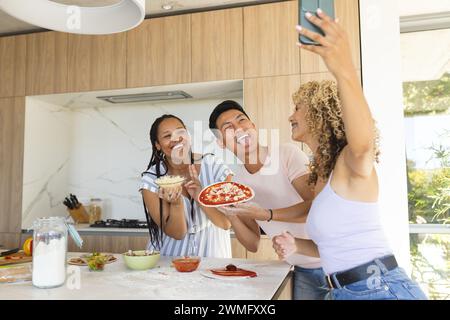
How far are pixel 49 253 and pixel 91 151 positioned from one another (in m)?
2.41

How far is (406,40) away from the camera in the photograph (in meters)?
2.65

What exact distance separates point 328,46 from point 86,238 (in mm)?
2443

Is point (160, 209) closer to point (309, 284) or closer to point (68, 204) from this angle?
point (309, 284)

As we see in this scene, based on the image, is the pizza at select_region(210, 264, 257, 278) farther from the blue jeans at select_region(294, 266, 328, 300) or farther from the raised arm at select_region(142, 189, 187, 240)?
the raised arm at select_region(142, 189, 187, 240)

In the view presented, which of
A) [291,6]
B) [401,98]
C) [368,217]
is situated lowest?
[368,217]

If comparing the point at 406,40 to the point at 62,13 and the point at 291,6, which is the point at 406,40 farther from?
the point at 62,13

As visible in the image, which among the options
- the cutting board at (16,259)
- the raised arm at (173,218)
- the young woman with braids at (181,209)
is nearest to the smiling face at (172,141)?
the young woman with braids at (181,209)

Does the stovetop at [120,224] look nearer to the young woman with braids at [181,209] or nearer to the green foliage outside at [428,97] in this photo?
the young woman with braids at [181,209]

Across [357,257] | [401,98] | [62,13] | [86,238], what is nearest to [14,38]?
[86,238]

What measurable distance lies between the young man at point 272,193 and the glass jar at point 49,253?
A: 666 millimetres

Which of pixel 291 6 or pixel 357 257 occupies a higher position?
A: pixel 291 6

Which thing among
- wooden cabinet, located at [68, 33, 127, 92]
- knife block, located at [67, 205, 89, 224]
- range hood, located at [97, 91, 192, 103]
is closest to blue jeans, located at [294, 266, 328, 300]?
range hood, located at [97, 91, 192, 103]

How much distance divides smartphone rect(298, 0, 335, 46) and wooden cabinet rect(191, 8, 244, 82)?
160 centimetres

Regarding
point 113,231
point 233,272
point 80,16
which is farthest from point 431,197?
point 80,16
